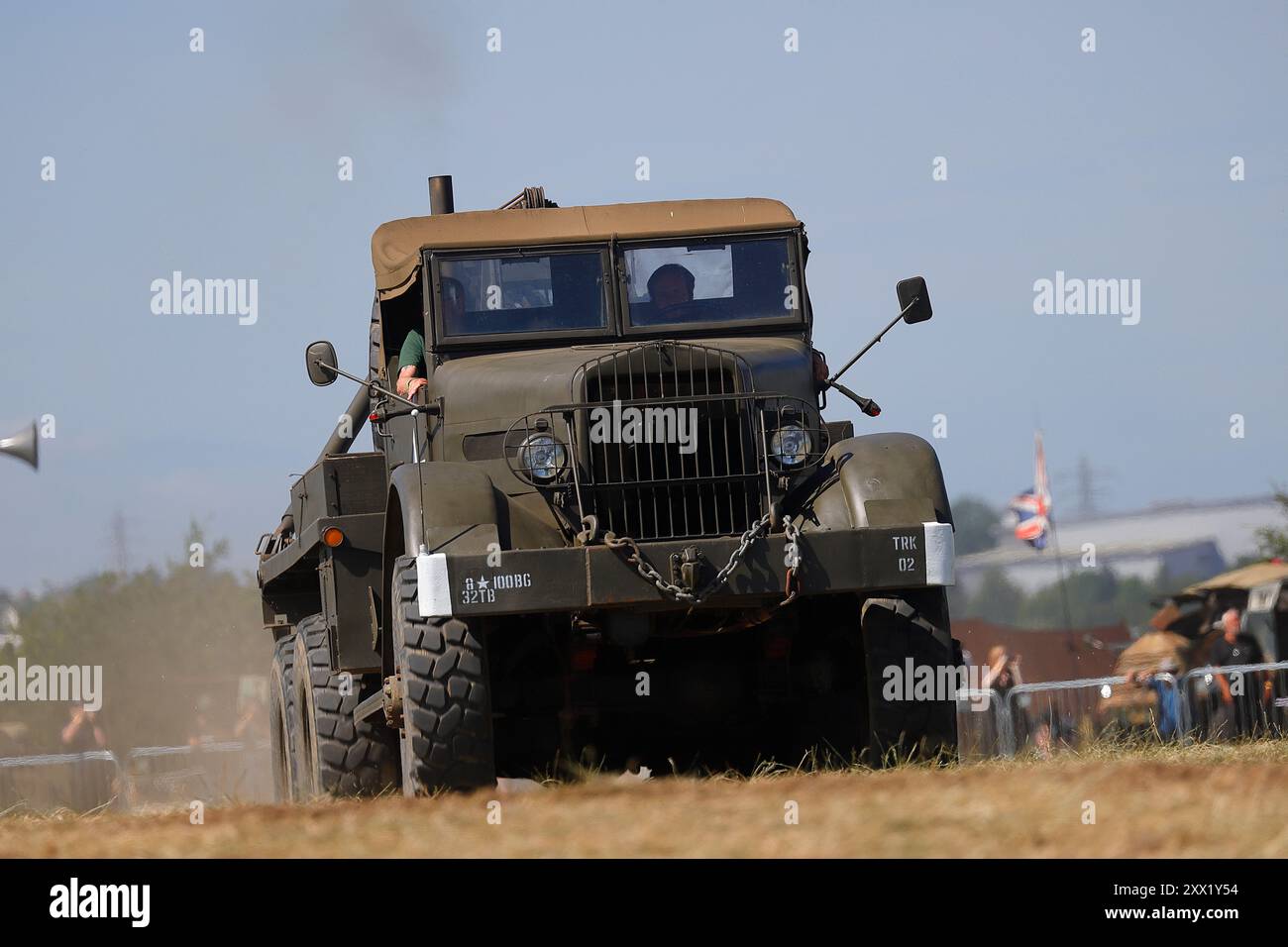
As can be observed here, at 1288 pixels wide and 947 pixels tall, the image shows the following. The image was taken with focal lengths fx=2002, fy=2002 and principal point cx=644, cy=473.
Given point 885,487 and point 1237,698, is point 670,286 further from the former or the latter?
point 1237,698

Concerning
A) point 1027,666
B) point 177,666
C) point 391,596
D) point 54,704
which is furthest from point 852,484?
point 54,704

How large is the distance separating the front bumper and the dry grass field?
0.75 meters

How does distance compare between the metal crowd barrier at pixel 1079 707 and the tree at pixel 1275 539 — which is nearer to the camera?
the metal crowd barrier at pixel 1079 707

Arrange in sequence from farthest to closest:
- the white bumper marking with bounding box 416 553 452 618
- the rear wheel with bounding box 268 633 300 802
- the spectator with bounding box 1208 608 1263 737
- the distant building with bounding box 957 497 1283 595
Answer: the distant building with bounding box 957 497 1283 595, the spectator with bounding box 1208 608 1263 737, the rear wheel with bounding box 268 633 300 802, the white bumper marking with bounding box 416 553 452 618

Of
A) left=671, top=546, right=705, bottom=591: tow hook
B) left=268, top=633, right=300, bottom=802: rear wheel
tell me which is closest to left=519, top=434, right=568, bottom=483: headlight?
left=671, top=546, right=705, bottom=591: tow hook

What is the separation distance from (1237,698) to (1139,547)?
45733 mm

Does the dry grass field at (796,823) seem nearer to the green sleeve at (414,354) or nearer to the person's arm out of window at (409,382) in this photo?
the person's arm out of window at (409,382)

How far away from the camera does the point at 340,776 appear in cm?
1068

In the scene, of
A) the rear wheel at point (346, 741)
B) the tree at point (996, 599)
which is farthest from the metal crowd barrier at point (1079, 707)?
the tree at point (996, 599)

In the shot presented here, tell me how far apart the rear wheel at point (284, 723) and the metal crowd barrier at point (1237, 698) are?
6.18 m

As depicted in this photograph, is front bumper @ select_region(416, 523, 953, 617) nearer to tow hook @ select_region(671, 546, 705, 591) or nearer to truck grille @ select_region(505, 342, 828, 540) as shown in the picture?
tow hook @ select_region(671, 546, 705, 591)

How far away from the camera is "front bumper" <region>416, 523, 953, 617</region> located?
790 centimetres

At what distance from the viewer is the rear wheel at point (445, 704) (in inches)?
316

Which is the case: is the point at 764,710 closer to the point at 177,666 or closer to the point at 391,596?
the point at 391,596
